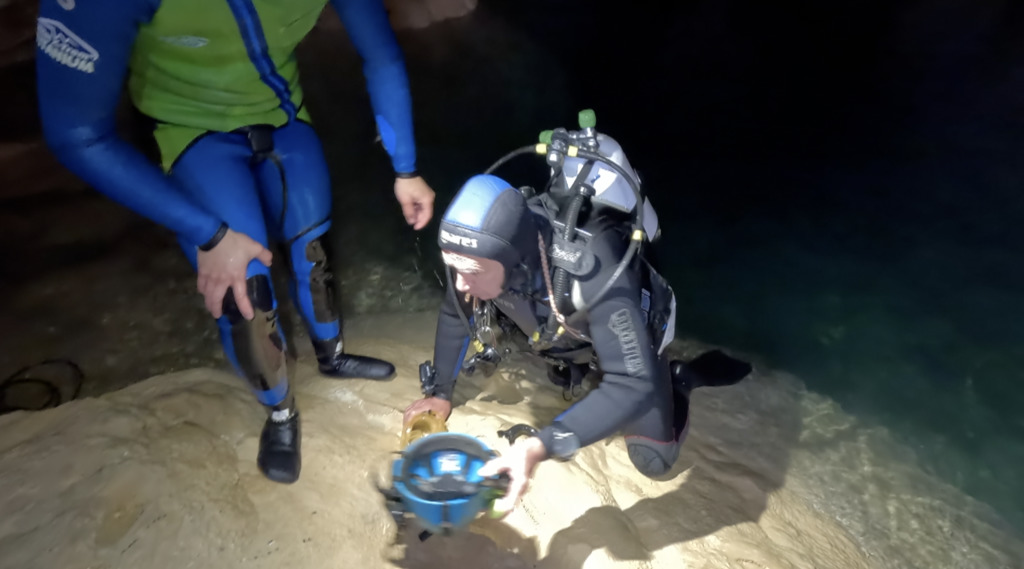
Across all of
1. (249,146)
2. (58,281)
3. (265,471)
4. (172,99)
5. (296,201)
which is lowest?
(58,281)

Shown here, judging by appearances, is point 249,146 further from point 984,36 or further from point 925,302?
point 984,36

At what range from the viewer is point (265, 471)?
213 cm

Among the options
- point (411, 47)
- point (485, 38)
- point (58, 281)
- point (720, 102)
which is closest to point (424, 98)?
point (411, 47)

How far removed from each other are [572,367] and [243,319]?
4.38ft

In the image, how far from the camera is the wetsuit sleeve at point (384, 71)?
219cm

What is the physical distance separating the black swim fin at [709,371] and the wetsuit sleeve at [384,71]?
166cm

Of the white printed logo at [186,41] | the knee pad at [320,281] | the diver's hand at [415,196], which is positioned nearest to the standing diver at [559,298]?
the diver's hand at [415,196]

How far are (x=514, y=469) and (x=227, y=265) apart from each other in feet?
3.32

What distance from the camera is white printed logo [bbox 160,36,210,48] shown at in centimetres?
178

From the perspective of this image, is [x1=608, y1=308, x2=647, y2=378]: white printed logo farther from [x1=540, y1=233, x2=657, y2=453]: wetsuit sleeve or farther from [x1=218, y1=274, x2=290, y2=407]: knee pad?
[x1=218, y1=274, x2=290, y2=407]: knee pad

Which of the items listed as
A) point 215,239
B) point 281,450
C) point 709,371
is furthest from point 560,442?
point 709,371

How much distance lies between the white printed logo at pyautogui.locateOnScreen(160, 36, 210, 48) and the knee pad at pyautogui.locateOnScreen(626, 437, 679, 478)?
201cm

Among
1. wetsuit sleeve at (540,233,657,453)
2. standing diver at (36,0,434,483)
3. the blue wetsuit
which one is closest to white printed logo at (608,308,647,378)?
wetsuit sleeve at (540,233,657,453)

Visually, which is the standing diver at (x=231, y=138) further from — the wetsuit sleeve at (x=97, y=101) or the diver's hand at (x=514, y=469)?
the diver's hand at (x=514, y=469)
